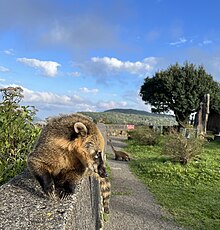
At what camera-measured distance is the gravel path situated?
614 centimetres

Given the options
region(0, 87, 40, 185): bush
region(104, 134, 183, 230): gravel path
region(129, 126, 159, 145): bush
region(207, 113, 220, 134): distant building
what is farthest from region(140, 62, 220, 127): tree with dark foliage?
region(0, 87, 40, 185): bush

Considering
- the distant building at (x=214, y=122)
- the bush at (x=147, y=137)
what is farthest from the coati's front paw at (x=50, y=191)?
the distant building at (x=214, y=122)

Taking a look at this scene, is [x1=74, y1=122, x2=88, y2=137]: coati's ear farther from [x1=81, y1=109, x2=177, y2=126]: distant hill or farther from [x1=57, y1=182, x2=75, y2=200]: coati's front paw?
[x1=81, y1=109, x2=177, y2=126]: distant hill

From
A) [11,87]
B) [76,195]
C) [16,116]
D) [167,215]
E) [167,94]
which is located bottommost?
[167,215]

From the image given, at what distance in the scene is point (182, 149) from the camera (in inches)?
488

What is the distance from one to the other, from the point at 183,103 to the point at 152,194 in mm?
26568

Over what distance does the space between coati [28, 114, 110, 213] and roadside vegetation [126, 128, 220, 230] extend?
4.83 meters

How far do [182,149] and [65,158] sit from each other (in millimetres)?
10860

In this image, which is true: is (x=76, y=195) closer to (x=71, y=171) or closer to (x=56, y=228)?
(x=71, y=171)

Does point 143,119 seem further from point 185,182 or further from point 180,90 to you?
point 185,182

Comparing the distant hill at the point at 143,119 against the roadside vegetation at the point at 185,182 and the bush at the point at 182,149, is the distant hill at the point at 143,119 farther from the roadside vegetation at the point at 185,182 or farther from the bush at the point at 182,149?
the bush at the point at 182,149

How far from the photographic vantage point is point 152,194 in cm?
871

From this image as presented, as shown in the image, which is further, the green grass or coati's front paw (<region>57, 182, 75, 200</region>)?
the green grass

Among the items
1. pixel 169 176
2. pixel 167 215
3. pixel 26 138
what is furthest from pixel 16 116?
pixel 169 176
